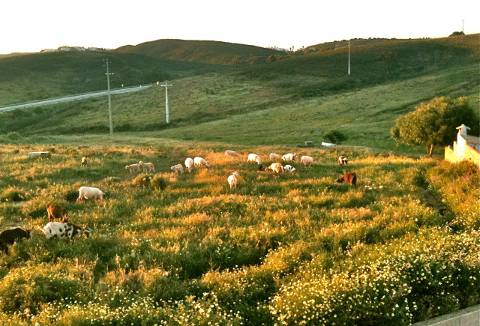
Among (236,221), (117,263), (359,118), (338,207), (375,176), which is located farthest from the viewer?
(359,118)

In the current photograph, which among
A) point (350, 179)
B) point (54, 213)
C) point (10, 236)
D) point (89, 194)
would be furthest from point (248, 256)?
point (350, 179)

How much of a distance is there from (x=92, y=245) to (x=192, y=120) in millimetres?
72695

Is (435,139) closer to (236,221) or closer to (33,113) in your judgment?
(236,221)

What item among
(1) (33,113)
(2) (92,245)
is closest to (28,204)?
(2) (92,245)

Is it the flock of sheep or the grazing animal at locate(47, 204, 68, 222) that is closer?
the flock of sheep

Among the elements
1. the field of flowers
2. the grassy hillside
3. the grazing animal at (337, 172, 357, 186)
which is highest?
the grassy hillside

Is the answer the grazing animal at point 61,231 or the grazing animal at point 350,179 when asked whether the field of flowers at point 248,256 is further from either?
the grazing animal at point 350,179

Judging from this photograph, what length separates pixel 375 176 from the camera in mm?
24453

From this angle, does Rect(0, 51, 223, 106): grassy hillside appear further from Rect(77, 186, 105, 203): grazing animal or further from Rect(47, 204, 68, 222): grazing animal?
Rect(47, 204, 68, 222): grazing animal

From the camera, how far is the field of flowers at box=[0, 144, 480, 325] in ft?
30.4

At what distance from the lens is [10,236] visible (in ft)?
44.0

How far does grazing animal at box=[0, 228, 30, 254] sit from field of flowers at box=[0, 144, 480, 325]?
0.33m

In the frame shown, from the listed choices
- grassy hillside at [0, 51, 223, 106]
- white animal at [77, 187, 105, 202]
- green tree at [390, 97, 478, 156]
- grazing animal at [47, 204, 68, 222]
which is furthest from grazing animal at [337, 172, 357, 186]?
grassy hillside at [0, 51, 223, 106]

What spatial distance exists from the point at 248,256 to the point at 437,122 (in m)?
41.4
